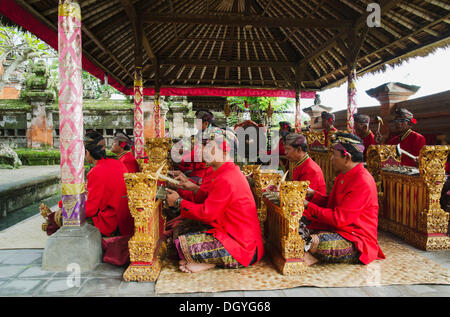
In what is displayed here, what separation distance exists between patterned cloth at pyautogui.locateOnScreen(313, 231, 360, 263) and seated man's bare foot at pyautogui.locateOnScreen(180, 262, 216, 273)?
1.01 metres

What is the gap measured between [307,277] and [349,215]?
2.13 ft

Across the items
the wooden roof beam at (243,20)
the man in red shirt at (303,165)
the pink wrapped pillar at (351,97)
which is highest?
the wooden roof beam at (243,20)

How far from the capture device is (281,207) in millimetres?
2775

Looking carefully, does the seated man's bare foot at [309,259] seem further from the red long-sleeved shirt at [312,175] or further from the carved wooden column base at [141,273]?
the carved wooden column base at [141,273]

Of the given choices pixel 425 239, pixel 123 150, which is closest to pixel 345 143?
pixel 425 239

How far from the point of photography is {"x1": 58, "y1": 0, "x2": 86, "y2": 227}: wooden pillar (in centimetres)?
294

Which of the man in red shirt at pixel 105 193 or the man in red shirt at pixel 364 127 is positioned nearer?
the man in red shirt at pixel 105 193

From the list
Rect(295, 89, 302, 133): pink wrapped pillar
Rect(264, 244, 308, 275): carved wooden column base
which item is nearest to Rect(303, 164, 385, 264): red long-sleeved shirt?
Rect(264, 244, 308, 275): carved wooden column base

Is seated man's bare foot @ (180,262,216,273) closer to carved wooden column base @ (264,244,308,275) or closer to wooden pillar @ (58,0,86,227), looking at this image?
carved wooden column base @ (264,244,308,275)

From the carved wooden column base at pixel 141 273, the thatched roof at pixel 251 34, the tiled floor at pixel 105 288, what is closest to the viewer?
the tiled floor at pixel 105 288

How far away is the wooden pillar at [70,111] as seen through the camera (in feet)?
9.64

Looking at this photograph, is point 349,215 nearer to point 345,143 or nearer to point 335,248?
point 335,248

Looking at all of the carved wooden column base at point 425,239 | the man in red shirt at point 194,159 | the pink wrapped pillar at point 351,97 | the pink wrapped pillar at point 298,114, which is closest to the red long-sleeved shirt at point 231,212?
the man in red shirt at point 194,159
